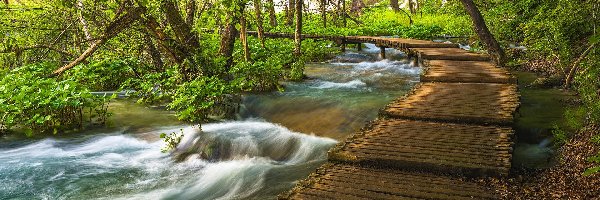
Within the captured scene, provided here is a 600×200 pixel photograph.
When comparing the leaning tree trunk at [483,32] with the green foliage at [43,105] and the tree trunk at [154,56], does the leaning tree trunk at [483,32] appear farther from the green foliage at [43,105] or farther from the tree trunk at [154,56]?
the green foliage at [43,105]

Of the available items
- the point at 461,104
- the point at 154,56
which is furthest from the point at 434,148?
the point at 154,56

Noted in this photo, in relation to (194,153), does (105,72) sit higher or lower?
higher

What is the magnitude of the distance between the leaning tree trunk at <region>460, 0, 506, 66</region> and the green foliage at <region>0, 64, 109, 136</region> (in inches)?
312

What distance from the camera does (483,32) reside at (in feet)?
34.0

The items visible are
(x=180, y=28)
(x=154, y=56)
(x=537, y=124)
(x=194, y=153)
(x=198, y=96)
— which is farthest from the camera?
(x=154, y=56)

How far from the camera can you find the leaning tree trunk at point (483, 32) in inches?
402

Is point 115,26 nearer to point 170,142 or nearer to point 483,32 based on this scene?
point 170,142

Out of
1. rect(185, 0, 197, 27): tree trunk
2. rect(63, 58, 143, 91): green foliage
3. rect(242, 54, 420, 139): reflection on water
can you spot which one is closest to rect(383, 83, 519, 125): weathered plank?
rect(242, 54, 420, 139): reflection on water

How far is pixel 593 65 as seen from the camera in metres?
5.71

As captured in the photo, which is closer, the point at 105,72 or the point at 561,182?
the point at 561,182

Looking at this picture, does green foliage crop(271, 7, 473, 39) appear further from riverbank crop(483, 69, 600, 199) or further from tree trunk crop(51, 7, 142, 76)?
tree trunk crop(51, 7, 142, 76)

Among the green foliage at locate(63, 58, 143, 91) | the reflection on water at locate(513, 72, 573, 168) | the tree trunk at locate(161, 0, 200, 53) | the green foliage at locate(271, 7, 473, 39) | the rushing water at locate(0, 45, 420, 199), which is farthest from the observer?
the green foliage at locate(271, 7, 473, 39)

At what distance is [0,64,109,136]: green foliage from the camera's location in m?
7.70

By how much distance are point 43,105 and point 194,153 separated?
9.65ft
